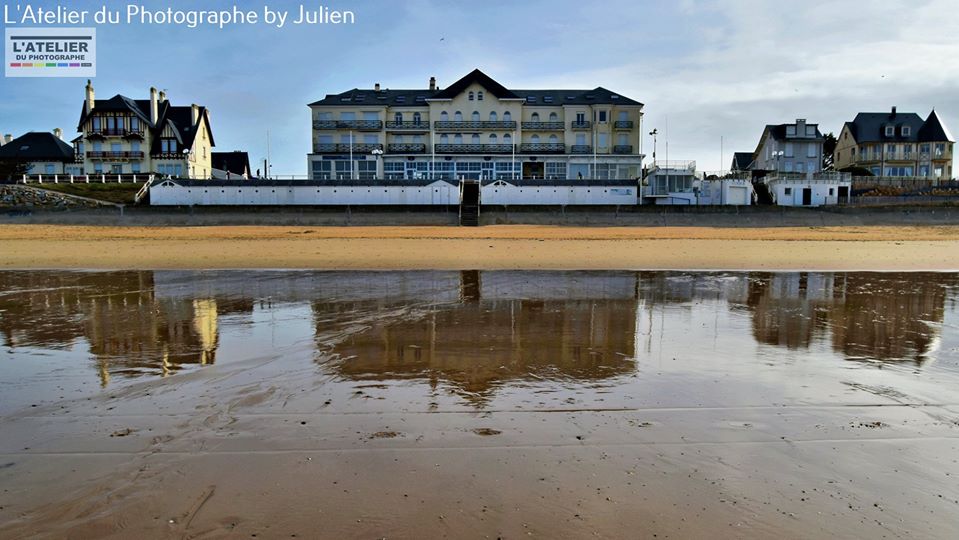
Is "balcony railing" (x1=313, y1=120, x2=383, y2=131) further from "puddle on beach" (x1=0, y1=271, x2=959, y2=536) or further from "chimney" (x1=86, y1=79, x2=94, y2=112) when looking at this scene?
"puddle on beach" (x1=0, y1=271, x2=959, y2=536)

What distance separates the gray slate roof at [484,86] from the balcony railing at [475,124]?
8.32 feet

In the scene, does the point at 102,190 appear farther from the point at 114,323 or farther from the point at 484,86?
the point at 114,323

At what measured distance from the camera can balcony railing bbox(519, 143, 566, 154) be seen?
60547 mm

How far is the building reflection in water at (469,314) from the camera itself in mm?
8336

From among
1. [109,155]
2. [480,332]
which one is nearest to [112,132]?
[109,155]

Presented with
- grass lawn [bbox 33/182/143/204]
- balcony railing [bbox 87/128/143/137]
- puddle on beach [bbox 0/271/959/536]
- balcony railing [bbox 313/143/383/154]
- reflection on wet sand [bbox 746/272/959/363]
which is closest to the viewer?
puddle on beach [bbox 0/271/959/536]

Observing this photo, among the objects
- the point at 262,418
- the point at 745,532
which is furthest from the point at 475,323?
the point at 745,532

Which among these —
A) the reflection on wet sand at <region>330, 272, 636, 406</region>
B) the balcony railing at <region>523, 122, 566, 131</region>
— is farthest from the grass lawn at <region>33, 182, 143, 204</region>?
the reflection on wet sand at <region>330, 272, 636, 406</region>

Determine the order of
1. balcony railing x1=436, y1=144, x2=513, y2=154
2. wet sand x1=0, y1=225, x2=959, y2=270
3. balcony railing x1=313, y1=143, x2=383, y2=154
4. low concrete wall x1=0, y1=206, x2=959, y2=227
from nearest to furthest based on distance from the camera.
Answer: wet sand x1=0, y1=225, x2=959, y2=270 < low concrete wall x1=0, y1=206, x2=959, y2=227 < balcony railing x1=436, y1=144, x2=513, y2=154 < balcony railing x1=313, y1=143, x2=383, y2=154

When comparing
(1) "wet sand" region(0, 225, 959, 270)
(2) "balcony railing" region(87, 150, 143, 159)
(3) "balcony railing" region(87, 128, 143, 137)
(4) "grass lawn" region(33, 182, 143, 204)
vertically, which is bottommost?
(1) "wet sand" region(0, 225, 959, 270)

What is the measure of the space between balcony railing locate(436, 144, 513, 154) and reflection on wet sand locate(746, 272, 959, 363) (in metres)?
43.7

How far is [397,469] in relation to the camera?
4.85 meters

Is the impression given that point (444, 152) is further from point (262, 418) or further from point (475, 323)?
point (262, 418)

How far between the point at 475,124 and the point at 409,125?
6.36 m
